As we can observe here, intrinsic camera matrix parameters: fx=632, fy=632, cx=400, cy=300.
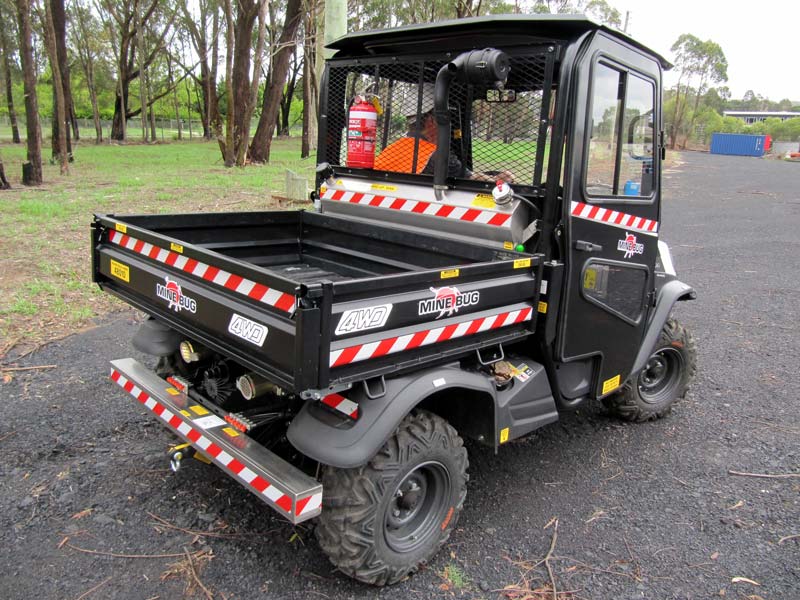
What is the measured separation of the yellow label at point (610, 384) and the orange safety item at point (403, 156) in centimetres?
166

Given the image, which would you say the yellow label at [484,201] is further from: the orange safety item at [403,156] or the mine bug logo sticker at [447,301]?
the mine bug logo sticker at [447,301]

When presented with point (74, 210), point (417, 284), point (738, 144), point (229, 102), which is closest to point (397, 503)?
point (417, 284)

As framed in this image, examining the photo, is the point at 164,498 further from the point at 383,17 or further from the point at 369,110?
the point at 383,17

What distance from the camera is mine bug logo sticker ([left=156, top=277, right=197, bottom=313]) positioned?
9.41 ft

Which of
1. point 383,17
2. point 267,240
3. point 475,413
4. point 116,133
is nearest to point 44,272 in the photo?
point 267,240

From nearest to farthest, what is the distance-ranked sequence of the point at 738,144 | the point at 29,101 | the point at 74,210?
the point at 74,210 < the point at 29,101 < the point at 738,144

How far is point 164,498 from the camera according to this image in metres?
3.22

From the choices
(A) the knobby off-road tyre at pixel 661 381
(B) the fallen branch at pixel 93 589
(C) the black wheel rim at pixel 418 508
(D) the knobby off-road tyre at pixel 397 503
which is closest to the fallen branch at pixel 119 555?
(B) the fallen branch at pixel 93 589

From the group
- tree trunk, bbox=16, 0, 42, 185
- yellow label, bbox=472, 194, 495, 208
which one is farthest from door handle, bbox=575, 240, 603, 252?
tree trunk, bbox=16, 0, 42, 185

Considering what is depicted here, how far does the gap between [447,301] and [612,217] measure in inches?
50.2

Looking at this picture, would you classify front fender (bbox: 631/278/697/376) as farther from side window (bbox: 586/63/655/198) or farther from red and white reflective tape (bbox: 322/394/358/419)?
red and white reflective tape (bbox: 322/394/358/419)

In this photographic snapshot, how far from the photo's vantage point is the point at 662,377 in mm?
4531

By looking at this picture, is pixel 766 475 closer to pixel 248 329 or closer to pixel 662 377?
pixel 662 377

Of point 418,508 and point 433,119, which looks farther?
point 433,119
